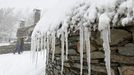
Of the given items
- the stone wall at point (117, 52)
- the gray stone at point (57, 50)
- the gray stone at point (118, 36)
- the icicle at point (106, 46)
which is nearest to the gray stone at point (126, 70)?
the stone wall at point (117, 52)

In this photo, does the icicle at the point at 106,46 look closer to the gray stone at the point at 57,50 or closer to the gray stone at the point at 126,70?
the gray stone at the point at 126,70

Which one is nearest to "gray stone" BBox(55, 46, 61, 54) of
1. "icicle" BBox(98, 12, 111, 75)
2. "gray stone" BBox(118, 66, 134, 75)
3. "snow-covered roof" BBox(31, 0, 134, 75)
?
"snow-covered roof" BBox(31, 0, 134, 75)

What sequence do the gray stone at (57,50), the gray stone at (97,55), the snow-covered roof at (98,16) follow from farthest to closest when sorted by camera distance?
the gray stone at (57,50), the gray stone at (97,55), the snow-covered roof at (98,16)

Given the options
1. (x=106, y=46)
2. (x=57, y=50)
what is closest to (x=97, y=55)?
(x=106, y=46)

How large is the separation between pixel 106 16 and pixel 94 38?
1.39ft

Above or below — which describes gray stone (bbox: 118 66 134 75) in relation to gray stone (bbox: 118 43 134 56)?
below

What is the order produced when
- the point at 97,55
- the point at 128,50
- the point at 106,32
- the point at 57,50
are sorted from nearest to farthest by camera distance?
the point at 128,50 < the point at 106,32 < the point at 97,55 < the point at 57,50

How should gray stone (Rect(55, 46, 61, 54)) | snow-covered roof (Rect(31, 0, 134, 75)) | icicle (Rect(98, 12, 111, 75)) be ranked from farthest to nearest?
gray stone (Rect(55, 46, 61, 54)), icicle (Rect(98, 12, 111, 75)), snow-covered roof (Rect(31, 0, 134, 75))

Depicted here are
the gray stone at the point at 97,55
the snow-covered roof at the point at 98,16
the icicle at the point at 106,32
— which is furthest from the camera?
the gray stone at the point at 97,55

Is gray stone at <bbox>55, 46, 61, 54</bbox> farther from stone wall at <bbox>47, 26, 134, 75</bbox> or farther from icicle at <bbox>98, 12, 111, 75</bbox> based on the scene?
icicle at <bbox>98, 12, 111, 75</bbox>

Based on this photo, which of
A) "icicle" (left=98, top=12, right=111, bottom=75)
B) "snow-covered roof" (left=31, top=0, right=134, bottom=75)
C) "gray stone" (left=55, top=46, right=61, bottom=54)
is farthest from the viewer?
"gray stone" (left=55, top=46, right=61, bottom=54)

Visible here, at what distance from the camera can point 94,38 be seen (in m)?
2.67

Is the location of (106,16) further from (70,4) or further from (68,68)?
(68,68)

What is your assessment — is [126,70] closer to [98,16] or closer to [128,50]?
[128,50]
